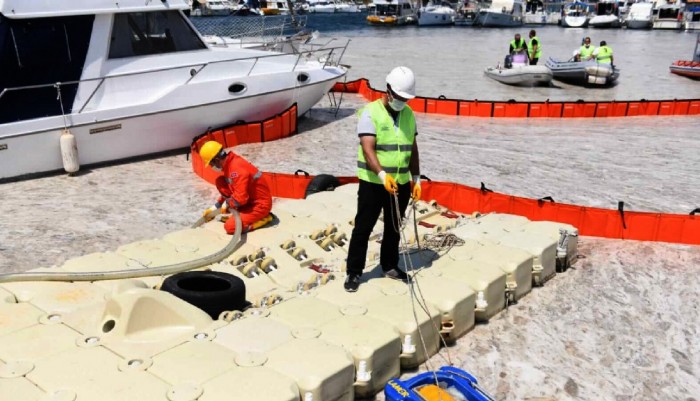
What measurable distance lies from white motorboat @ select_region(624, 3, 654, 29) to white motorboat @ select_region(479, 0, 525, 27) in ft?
39.6

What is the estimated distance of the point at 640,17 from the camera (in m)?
60.8

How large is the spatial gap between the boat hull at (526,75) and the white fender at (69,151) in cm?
1377

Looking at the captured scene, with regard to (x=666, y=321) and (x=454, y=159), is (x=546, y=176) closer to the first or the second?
(x=454, y=159)

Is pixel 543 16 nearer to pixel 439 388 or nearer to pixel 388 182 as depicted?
pixel 388 182

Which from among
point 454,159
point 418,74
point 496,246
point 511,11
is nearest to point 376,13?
point 511,11

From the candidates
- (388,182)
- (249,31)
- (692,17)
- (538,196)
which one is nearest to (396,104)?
(388,182)

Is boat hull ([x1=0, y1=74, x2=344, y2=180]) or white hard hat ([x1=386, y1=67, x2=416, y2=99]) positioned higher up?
white hard hat ([x1=386, y1=67, x2=416, y2=99])

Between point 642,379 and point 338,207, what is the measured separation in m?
3.97

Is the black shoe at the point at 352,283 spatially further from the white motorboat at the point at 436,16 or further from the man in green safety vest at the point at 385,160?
the white motorboat at the point at 436,16

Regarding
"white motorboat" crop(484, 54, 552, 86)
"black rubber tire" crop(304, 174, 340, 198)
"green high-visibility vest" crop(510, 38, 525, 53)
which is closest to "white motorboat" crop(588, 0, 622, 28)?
"green high-visibility vest" crop(510, 38, 525, 53)

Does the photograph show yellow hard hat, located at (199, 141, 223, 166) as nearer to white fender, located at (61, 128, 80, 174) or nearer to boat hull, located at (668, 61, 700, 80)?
A: white fender, located at (61, 128, 80, 174)

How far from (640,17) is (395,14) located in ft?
89.3

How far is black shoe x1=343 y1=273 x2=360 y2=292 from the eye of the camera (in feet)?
17.3

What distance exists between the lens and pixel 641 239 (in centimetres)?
749
